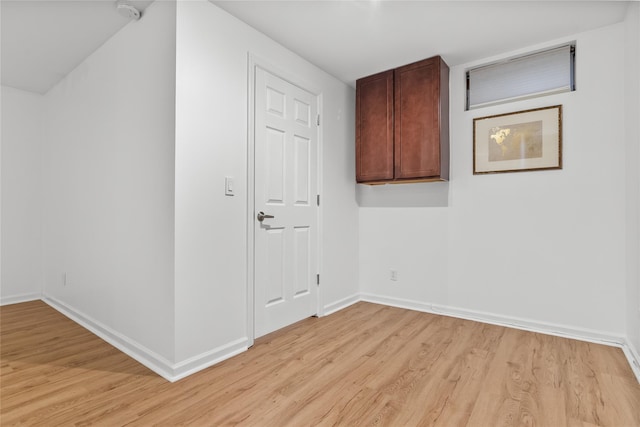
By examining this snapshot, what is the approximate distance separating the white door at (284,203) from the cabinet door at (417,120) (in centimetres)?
82

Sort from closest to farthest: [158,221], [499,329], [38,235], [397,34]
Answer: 1. [158,221]
2. [397,34]
3. [499,329]
4. [38,235]

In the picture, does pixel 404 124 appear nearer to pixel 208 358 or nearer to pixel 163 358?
pixel 208 358

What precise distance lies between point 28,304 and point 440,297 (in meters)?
4.41

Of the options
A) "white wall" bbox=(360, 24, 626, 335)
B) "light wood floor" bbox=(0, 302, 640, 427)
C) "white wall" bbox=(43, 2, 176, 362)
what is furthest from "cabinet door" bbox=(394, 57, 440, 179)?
"white wall" bbox=(43, 2, 176, 362)

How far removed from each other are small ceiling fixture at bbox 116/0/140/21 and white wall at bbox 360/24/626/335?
8.90 feet

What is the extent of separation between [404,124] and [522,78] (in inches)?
41.1

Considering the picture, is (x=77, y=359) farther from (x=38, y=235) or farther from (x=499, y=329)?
(x=499, y=329)

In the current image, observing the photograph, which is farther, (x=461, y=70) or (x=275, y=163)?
(x=461, y=70)

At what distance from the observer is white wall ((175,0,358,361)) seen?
2.04 metres

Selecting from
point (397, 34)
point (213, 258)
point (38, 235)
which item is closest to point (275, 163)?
point (213, 258)

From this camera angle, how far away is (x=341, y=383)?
6.31 ft

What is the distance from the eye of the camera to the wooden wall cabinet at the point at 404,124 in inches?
118

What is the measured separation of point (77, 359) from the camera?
7.32 feet

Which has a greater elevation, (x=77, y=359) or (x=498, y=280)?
(x=498, y=280)
